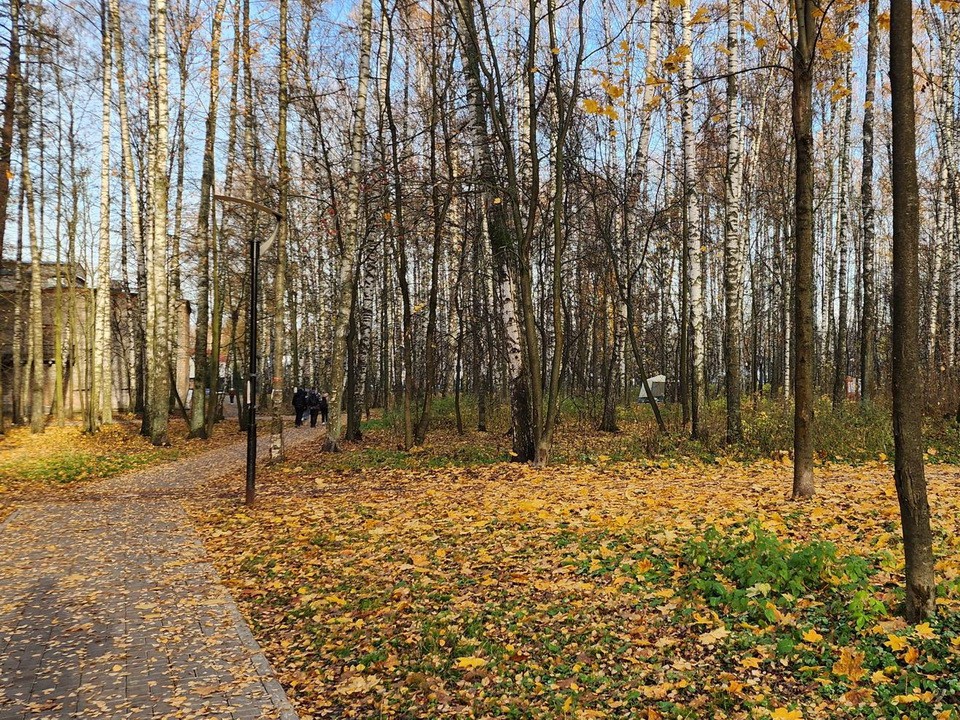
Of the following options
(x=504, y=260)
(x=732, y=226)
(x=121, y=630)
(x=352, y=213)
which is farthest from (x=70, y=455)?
(x=732, y=226)

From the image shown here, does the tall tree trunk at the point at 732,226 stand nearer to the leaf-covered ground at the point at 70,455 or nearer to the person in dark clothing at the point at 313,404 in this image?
the leaf-covered ground at the point at 70,455

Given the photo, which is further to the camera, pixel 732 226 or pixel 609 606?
pixel 732 226

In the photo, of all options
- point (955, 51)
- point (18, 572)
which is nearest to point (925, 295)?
point (955, 51)

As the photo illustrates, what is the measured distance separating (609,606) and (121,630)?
13.1ft

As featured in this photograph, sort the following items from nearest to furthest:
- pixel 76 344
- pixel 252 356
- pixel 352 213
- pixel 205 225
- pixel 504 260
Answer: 1. pixel 252 356
2. pixel 504 260
3. pixel 352 213
4. pixel 205 225
5. pixel 76 344


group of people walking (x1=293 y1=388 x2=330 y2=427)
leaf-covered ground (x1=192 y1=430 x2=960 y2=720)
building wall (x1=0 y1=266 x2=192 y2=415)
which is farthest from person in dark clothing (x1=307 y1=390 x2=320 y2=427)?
leaf-covered ground (x1=192 y1=430 x2=960 y2=720)

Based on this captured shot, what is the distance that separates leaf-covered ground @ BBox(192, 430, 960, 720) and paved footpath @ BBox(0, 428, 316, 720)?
0.33 m

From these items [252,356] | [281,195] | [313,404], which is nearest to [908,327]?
[252,356]

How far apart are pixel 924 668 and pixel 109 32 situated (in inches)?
951

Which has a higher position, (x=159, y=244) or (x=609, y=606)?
(x=159, y=244)

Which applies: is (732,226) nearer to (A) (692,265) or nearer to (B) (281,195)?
(A) (692,265)

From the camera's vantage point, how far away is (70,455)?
55.5 ft

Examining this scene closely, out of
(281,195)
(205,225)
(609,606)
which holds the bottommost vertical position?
(609,606)

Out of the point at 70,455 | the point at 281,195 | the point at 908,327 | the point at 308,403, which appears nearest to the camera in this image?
the point at 908,327
